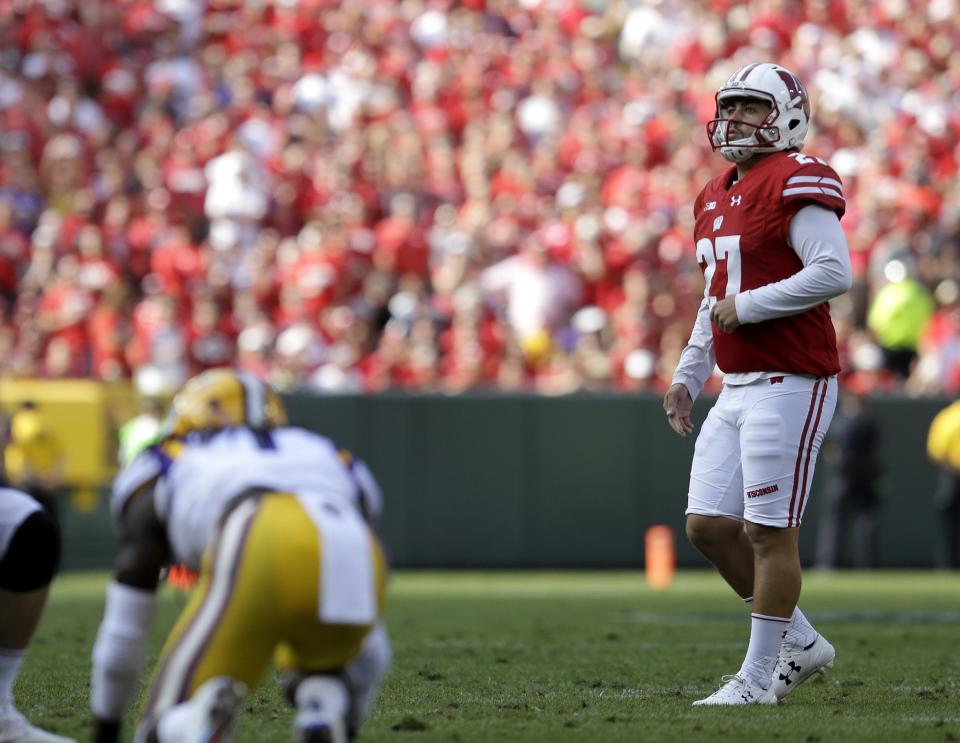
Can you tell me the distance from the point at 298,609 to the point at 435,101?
1387 centimetres

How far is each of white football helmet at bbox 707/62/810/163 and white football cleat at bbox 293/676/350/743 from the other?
9.04 feet

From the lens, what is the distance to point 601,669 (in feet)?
22.9

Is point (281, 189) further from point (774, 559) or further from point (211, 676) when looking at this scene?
point (211, 676)

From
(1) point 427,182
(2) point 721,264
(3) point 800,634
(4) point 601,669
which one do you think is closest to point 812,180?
(2) point 721,264

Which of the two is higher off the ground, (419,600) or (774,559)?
(774,559)

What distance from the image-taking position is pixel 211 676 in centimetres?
365

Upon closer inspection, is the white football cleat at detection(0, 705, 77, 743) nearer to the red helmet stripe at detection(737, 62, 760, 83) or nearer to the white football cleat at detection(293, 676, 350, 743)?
→ the white football cleat at detection(293, 676, 350, 743)

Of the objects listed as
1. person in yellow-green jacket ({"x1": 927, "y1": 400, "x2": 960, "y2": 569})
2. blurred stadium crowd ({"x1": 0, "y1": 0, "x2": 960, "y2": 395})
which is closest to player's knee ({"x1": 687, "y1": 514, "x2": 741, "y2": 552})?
blurred stadium crowd ({"x1": 0, "y1": 0, "x2": 960, "y2": 395})

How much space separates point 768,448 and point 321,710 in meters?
2.35

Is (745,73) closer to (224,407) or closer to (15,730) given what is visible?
(224,407)

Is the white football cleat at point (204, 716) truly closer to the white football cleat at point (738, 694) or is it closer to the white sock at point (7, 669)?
the white sock at point (7, 669)

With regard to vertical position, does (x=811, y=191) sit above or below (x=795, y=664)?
above

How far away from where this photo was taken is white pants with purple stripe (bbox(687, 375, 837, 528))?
5637mm

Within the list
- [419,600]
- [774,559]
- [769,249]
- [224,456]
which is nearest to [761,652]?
[774,559]
